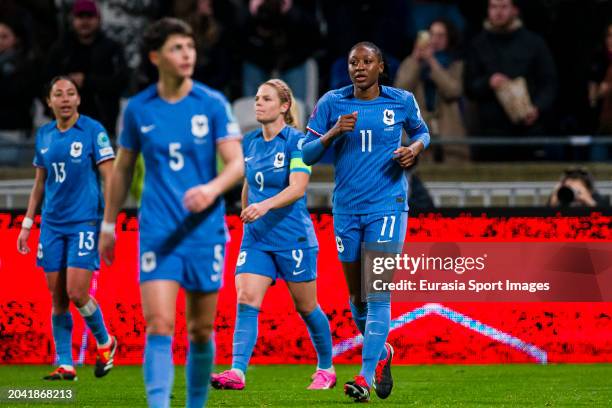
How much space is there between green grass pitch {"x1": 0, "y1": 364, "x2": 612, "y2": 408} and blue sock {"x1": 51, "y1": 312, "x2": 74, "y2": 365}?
253 mm

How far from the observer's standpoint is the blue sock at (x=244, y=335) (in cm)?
1065

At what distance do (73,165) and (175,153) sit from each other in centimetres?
422

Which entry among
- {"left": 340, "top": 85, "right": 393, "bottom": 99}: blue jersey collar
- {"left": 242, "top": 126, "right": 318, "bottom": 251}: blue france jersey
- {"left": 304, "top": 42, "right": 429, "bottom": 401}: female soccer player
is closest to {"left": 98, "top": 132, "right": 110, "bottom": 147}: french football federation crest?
{"left": 242, "top": 126, "right": 318, "bottom": 251}: blue france jersey

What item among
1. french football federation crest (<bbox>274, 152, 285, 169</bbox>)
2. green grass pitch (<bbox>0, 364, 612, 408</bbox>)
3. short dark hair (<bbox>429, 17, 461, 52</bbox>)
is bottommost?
green grass pitch (<bbox>0, 364, 612, 408</bbox>)

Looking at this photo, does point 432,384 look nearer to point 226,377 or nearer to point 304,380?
point 304,380

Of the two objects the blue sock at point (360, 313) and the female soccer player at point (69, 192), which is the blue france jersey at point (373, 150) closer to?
the blue sock at point (360, 313)

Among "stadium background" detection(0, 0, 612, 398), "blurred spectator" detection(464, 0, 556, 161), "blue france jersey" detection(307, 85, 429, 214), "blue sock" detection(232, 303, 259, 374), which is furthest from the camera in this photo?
"blurred spectator" detection(464, 0, 556, 161)

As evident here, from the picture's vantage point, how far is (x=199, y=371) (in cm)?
780

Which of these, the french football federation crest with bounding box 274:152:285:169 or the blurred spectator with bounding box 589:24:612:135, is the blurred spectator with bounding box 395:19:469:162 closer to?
the blurred spectator with bounding box 589:24:612:135

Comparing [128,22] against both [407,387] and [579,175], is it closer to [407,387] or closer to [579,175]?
[579,175]

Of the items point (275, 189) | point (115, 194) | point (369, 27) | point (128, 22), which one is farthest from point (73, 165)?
point (128, 22)

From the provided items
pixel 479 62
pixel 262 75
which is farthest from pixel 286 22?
pixel 479 62

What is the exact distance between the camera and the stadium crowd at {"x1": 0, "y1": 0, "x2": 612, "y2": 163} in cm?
1535

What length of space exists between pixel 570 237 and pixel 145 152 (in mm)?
6435
